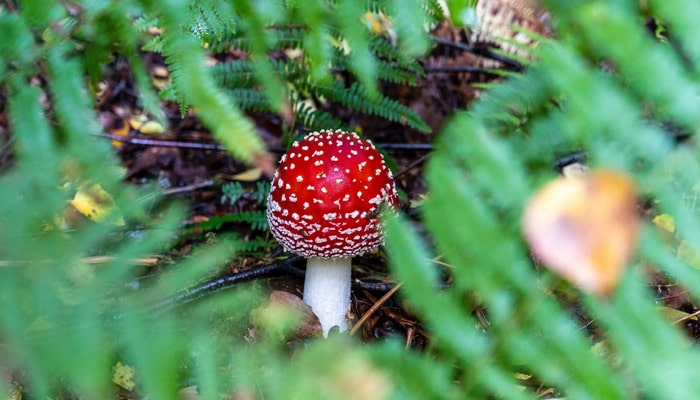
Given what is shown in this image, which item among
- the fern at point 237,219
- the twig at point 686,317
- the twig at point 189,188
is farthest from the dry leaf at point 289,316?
the twig at point 686,317

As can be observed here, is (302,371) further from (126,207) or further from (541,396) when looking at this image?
(541,396)

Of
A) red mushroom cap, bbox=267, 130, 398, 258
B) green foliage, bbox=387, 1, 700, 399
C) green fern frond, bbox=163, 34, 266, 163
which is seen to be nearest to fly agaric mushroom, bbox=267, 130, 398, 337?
red mushroom cap, bbox=267, 130, 398, 258

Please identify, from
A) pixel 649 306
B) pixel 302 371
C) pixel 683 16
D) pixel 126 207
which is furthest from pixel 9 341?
pixel 683 16

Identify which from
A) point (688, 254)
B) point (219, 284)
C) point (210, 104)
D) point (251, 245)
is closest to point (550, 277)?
point (210, 104)

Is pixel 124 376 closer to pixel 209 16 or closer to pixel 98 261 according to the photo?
pixel 98 261

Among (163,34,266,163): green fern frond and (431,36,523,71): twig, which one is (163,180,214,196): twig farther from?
(163,34,266,163): green fern frond

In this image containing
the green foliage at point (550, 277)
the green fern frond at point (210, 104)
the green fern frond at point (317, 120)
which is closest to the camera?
the green foliage at point (550, 277)

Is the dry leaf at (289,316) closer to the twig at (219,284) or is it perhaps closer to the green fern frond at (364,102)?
the twig at (219,284)

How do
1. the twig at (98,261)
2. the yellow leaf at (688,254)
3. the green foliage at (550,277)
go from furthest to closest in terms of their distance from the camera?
the yellow leaf at (688,254)
the twig at (98,261)
the green foliage at (550,277)
